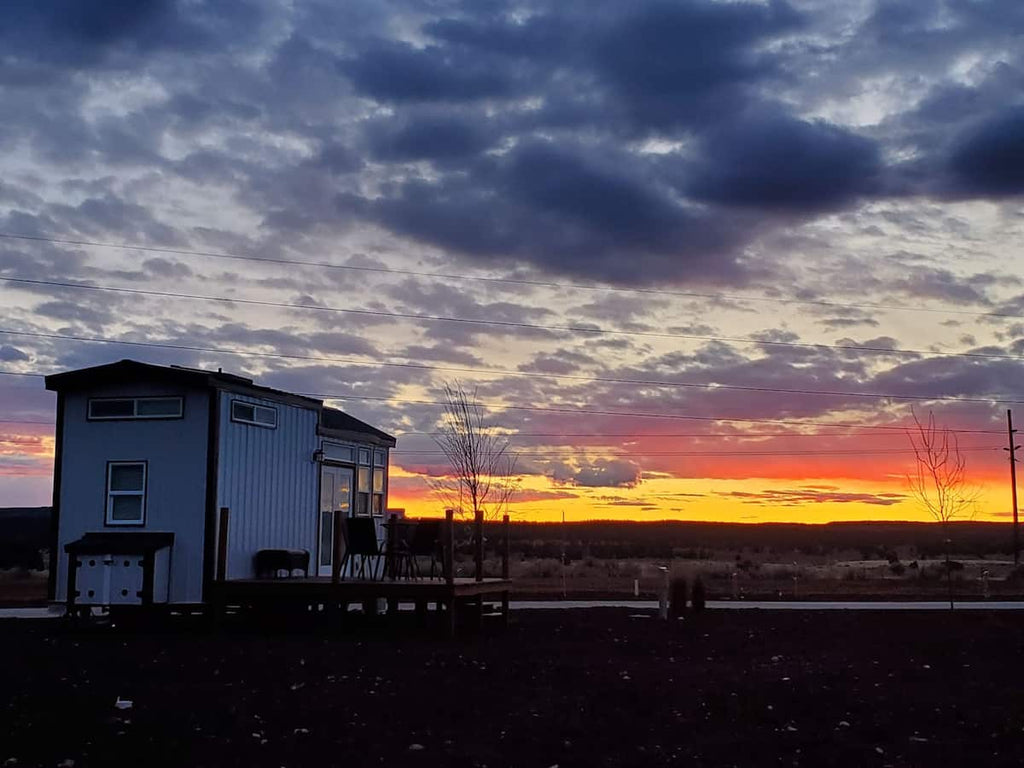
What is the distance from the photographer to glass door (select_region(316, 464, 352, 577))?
21859 mm

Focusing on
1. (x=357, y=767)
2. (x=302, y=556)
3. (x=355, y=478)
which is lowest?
(x=357, y=767)

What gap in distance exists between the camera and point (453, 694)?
39.9 feet

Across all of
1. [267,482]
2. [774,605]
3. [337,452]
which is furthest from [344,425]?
[774,605]

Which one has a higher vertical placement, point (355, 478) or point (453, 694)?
point (355, 478)

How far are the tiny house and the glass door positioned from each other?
872 mm

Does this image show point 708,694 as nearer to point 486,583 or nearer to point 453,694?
point 453,694

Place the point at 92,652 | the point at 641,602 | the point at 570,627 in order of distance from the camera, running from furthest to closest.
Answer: the point at 641,602, the point at 570,627, the point at 92,652

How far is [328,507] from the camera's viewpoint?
72.4 feet

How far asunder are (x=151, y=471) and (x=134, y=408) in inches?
43.5

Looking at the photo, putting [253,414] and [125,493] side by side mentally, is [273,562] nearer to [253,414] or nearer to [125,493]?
[253,414]

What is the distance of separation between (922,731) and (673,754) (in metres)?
2.53

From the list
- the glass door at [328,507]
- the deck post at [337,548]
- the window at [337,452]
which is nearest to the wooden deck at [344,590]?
the deck post at [337,548]

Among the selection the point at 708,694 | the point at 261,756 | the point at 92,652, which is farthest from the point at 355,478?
the point at 261,756

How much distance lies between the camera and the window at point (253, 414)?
19.4m
